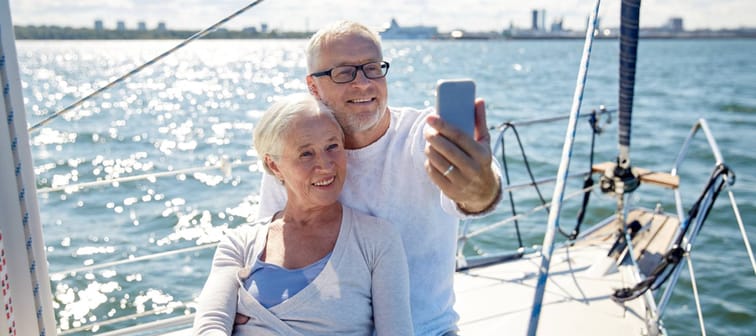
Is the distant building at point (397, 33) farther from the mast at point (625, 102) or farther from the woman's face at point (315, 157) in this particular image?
the mast at point (625, 102)

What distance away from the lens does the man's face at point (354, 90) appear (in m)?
1.54

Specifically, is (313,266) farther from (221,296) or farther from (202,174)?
(202,174)

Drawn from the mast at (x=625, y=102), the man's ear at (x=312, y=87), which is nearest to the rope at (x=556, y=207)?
the man's ear at (x=312, y=87)

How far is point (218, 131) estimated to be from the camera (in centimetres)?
1267

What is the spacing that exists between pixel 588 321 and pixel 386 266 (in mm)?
1093

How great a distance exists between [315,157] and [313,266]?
240mm

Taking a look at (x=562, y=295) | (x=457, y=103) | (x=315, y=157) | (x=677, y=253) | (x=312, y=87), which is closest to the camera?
(x=457, y=103)

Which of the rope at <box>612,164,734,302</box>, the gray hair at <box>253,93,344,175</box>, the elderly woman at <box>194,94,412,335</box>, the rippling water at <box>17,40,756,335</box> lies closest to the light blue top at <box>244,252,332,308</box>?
the elderly woman at <box>194,94,412,335</box>

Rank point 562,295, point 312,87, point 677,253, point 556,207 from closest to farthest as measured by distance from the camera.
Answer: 1. point 556,207
2. point 312,87
3. point 677,253
4. point 562,295

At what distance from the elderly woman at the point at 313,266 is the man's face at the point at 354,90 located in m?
0.06

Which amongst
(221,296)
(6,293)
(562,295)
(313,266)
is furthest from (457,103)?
(562,295)

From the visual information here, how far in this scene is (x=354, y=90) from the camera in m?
1.54

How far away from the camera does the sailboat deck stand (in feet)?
7.30

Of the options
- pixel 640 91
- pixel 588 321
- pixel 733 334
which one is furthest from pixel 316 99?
pixel 640 91
